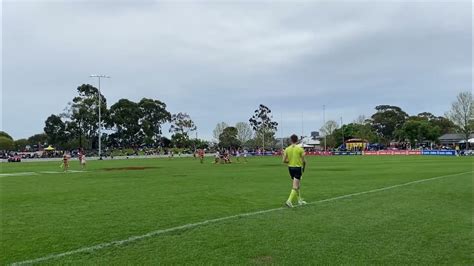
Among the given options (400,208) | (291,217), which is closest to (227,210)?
(291,217)

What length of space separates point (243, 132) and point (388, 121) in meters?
46.2

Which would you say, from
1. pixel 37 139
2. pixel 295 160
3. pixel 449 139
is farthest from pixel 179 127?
pixel 295 160

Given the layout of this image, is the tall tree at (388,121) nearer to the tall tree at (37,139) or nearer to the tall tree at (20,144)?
the tall tree at (37,139)

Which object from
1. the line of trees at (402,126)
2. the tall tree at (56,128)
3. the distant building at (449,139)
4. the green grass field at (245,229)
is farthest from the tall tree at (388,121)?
the green grass field at (245,229)

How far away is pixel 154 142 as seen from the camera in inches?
4818

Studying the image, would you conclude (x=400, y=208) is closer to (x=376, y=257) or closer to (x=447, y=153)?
(x=376, y=257)

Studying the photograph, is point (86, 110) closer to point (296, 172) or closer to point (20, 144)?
point (20, 144)

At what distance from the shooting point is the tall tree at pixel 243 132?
132750 millimetres

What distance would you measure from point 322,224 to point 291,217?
3.55 ft

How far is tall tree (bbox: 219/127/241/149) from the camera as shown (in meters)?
130

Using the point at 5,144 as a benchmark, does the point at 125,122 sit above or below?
above

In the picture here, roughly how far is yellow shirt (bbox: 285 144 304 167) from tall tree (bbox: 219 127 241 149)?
382 feet

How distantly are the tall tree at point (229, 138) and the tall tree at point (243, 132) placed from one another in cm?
92

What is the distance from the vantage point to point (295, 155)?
12930 millimetres
